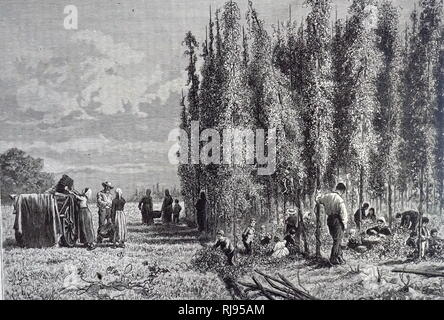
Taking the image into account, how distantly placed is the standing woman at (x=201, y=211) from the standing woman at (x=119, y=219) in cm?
A: 94

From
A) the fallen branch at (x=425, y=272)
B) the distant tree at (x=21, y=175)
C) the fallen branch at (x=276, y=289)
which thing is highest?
the distant tree at (x=21, y=175)

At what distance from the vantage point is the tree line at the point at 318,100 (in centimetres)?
605

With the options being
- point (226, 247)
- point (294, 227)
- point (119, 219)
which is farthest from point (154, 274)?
point (294, 227)

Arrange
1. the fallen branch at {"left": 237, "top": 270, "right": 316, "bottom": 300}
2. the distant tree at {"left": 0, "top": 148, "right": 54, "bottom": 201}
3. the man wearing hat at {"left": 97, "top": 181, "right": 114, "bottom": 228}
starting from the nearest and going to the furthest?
the distant tree at {"left": 0, "top": 148, "right": 54, "bottom": 201} → the fallen branch at {"left": 237, "top": 270, "right": 316, "bottom": 300} → the man wearing hat at {"left": 97, "top": 181, "right": 114, "bottom": 228}

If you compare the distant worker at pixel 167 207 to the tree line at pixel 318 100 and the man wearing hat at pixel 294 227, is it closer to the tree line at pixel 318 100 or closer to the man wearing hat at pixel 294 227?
the tree line at pixel 318 100

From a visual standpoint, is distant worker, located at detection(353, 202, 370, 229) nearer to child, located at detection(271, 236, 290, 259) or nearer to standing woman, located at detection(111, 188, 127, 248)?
child, located at detection(271, 236, 290, 259)

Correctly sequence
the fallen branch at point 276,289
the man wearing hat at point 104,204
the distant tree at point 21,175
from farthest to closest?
1. the man wearing hat at point 104,204
2. the fallen branch at point 276,289
3. the distant tree at point 21,175

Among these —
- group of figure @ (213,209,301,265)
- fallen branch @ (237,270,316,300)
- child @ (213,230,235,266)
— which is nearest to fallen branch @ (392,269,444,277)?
fallen branch @ (237,270,316,300)

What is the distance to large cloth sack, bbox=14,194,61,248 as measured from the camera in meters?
6.01

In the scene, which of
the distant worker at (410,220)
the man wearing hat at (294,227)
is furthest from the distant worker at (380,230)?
the man wearing hat at (294,227)

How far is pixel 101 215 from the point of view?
6.08m

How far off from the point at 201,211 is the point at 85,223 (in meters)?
1.50

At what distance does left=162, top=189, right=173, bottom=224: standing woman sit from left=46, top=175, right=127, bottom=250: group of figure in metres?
0.51
